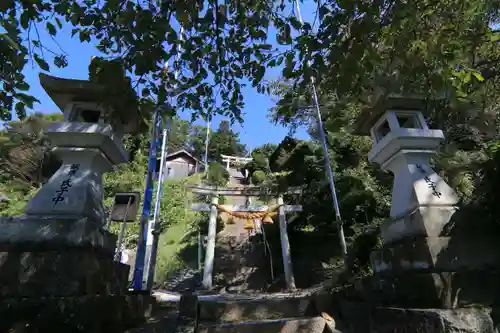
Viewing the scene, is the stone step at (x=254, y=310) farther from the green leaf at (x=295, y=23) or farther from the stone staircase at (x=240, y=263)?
the stone staircase at (x=240, y=263)

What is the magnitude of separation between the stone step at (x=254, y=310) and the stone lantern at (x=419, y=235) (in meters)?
1.19

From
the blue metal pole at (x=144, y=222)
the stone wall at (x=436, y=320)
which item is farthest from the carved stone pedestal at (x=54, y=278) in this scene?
the blue metal pole at (x=144, y=222)

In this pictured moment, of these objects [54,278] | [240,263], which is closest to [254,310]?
[54,278]

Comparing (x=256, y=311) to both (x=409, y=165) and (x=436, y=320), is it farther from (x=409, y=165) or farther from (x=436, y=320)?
(x=409, y=165)

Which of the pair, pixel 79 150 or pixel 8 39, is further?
pixel 79 150

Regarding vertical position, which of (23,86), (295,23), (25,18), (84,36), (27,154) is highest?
(27,154)

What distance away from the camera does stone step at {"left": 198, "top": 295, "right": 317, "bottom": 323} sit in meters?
3.98

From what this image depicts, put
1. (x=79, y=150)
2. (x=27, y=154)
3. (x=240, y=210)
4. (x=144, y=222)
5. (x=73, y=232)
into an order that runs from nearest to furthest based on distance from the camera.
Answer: (x=73, y=232) → (x=79, y=150) → (x=144, y=222) → (x=240, y=210) → (x=27, y=154)

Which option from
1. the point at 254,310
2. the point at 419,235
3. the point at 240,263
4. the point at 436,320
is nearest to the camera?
the point at 436,320

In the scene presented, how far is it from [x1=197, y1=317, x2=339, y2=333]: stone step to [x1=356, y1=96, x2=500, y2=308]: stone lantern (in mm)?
703

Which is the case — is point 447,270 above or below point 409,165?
A: below

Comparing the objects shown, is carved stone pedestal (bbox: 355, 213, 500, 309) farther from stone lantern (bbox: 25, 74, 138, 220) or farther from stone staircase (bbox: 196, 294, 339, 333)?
stone lantern (bbox: 25, 74, 138, 220)

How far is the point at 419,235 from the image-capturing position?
2889 mm

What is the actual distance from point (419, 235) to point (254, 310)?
2.33 metres
